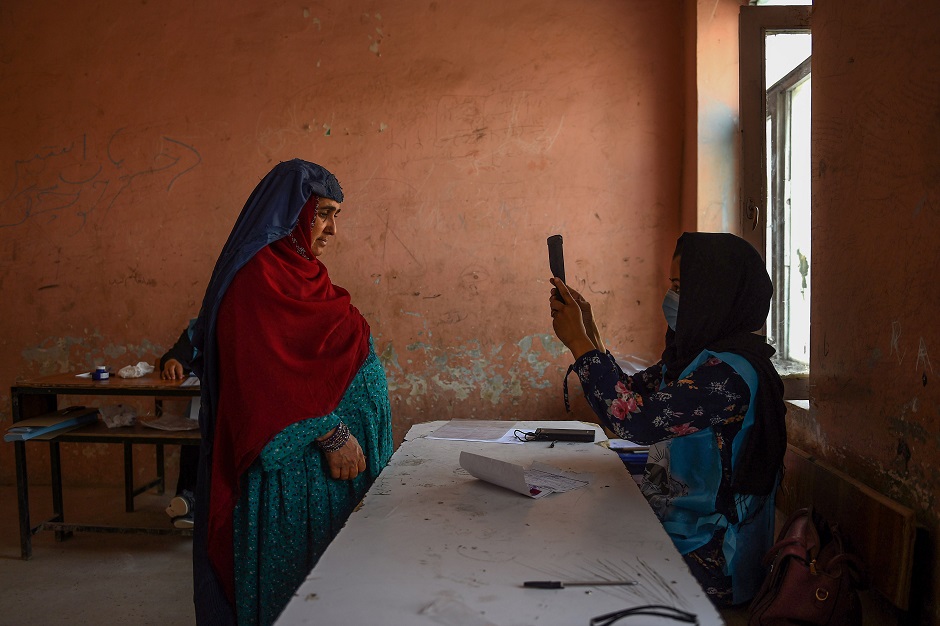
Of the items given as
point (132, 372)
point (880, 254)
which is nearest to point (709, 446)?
point (880, 254)

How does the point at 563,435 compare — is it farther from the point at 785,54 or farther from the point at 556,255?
the point at 785,54

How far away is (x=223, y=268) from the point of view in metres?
1.89

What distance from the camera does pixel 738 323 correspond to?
1.82 m

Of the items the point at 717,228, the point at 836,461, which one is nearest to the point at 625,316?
the point at 717,228

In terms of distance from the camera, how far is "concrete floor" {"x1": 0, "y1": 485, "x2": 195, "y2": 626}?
2580 millimetres

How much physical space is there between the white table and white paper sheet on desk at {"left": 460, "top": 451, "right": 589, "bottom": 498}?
0.02 meters

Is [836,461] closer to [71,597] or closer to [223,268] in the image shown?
[223,268]

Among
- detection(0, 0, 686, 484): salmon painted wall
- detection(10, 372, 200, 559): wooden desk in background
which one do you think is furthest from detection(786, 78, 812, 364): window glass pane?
detection(10, 372, 200, 559): wooden desk in background

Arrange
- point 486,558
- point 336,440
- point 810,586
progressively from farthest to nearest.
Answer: point 336,440 → point 810,586 → point 486,558

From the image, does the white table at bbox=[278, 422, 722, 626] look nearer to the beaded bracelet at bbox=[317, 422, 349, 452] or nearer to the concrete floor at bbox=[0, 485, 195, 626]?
the beaded bracelet at bbox=[317, 422, 349, 452]

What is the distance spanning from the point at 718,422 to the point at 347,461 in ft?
3.39

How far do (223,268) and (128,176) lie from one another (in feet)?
8.56

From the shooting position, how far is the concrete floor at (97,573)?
2580 mm

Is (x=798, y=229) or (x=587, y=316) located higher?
(x=798, y=229)
